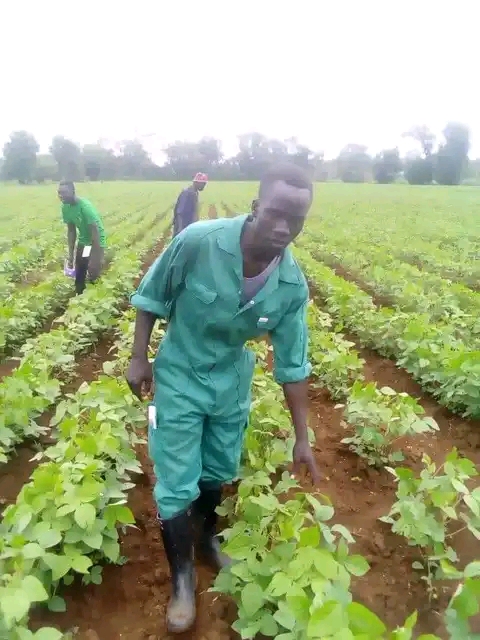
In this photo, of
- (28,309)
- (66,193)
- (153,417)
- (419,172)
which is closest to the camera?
(153,417)

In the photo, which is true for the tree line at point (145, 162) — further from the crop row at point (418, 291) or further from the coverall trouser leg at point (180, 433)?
the coverall trouser leg at point (180, 433)

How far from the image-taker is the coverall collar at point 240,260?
212 centimetres

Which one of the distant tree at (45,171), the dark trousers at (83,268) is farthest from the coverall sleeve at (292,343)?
the distant tree at (45,171)

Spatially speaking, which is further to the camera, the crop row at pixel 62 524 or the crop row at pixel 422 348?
the crop row at pixel 422 348

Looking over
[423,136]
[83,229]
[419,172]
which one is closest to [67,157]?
[419,172]

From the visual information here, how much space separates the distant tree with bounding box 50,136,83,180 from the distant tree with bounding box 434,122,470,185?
33.8 m

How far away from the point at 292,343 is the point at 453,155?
208 feet

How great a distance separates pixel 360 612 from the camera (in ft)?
5.02

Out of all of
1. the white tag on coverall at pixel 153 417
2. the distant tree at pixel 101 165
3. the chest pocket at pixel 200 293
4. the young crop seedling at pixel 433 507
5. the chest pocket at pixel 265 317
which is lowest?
the distant tree at pixel 101 165

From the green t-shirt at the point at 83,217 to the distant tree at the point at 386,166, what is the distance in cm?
5645

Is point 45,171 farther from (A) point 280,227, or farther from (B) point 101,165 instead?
(A) point 280,227

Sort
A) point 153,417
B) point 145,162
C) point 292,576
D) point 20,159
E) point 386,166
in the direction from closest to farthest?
1. point 292,576
2. point 153,417
3. point 145,162
4. point 386,166
5. point 20,159

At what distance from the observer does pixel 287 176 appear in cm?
200

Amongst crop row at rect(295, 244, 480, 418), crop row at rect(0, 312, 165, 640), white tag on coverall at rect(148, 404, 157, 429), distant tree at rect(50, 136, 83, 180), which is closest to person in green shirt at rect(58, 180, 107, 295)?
crop row at rect(295, 244, 480, 418)
